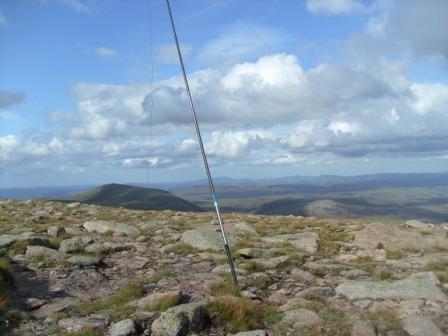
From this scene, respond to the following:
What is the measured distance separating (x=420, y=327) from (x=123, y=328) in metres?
7.32

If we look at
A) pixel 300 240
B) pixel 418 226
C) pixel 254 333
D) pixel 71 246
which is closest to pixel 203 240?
pixel 300 240

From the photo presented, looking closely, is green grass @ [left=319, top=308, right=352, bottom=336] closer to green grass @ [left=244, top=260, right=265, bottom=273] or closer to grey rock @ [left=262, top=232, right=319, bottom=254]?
green grass @ [left=244, top=260, right=265, bottom=273]

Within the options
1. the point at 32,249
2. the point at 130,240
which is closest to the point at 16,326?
the point at 32,249

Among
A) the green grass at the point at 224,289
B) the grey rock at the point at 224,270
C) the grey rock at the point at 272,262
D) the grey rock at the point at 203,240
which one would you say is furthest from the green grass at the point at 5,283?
the grey rock at the point at 272,262

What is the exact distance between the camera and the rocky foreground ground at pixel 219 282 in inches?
420

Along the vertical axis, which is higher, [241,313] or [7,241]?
[7,241]

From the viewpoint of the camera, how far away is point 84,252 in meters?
18.3

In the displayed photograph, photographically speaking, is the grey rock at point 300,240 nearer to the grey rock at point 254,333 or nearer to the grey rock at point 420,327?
the grey rock at point 420,327

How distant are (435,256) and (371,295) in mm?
6843

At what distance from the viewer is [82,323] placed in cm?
1065

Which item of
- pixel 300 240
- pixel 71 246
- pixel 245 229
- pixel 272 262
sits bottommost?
pixel 272 262

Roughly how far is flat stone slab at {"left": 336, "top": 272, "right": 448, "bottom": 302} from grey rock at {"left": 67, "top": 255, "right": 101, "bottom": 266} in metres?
9.27

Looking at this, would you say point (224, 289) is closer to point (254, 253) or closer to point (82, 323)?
point (82, 323)

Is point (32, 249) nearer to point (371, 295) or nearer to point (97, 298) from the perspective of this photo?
point (97, 298)
